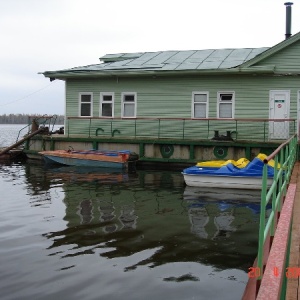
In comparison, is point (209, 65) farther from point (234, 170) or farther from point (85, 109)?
point (234, 170)

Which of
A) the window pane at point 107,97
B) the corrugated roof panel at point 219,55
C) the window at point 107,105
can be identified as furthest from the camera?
the corrugated roof panel at point 219,55

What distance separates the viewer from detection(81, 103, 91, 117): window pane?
2239cm

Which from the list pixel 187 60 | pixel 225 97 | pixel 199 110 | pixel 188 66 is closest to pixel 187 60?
pixel 187 60

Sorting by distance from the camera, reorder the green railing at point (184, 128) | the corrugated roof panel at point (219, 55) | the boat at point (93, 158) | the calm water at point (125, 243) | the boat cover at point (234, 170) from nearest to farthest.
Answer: the calm water at point (125, 243)
the boat cover at point (234, 170)
the boat at point (93, 158)
the green railing at point (184, 128)
the corrugated roof panel at point (219, 55)

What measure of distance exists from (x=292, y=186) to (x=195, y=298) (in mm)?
4718

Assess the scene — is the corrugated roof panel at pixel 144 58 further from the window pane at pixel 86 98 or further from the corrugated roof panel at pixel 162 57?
the window pane at pixel 86 98

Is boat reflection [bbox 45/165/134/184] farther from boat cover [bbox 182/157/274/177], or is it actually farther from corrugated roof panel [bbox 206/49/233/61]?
corrugated roof panel [bbox 206/49/233/61]

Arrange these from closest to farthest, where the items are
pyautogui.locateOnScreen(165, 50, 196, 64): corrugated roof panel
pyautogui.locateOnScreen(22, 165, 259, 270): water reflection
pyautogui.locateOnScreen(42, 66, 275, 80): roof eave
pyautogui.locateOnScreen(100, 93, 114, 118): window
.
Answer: pyautogui.locateOnScreen(22, 165, 259, 270): water reflection → pyautogui.locateOnScreen(42, 66, 275, 80): roof eave → pyautogui.locateOnScreen(100, 93, 114, 118): window → pyautogui.locateOnScreen(165, 50, 196, 64): corrugated roof panel

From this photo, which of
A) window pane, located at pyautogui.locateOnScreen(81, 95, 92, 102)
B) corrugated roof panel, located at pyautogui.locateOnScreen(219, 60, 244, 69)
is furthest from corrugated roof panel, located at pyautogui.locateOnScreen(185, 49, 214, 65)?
window pane, located at pyautogui.locateOnScreen(81, 95, 92, 102)

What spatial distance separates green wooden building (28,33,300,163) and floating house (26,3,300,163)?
1.7 inches

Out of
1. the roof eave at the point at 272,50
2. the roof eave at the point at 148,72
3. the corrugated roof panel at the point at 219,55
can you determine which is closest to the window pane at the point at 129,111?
the roof eave at the point at 148,72

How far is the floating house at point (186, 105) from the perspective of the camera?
19.1 metres

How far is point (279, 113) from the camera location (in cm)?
1953

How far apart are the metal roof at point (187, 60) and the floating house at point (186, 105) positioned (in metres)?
0.06
